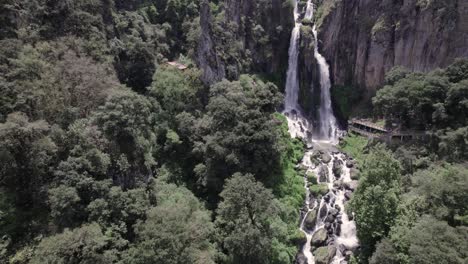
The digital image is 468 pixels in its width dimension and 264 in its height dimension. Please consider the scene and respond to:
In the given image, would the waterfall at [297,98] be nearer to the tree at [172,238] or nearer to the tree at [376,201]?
the tree at [376,201]

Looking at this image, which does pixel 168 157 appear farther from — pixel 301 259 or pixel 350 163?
pixel 350 163

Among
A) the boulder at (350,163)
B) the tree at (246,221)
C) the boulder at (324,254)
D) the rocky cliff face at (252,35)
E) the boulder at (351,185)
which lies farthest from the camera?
the rocky cliff face at (252,35)

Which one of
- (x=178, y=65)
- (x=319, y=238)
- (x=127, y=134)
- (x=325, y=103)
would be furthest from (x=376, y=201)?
(x=178, y=65)

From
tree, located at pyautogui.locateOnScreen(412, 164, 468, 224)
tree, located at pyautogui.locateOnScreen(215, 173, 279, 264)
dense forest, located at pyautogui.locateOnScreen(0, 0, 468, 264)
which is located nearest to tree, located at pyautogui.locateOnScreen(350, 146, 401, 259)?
dense forest, located at pyautogui.locateOnScreen(0, 0, 468, 264)

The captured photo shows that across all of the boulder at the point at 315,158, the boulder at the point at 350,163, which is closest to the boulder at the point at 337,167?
the boulder at the point at 350,163

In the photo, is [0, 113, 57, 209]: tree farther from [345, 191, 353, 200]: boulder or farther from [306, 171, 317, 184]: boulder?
[345, 191, 353, 200]: boulder
